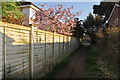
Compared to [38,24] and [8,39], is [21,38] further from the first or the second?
[38,24]

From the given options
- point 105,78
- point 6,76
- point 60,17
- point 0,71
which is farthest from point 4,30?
point 60,17

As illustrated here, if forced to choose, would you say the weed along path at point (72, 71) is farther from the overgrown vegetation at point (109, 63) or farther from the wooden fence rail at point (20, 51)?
the wooden fence rail at point (20, 51)

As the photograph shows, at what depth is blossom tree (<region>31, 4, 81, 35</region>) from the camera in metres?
9.01

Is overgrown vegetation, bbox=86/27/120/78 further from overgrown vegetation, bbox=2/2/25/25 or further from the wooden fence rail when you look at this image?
overgrown vegetation, bbox=2/2/25/25

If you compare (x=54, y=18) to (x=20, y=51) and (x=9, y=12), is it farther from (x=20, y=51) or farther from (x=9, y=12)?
(x=20, y=51)

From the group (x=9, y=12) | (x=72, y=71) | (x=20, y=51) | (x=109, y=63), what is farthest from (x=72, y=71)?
(x=9, y=12)

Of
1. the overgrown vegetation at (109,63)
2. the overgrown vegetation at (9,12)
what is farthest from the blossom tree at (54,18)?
the overgrown vegetation at (109,63)

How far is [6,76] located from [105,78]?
10.7 feet

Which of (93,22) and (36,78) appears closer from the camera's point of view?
(36,78)

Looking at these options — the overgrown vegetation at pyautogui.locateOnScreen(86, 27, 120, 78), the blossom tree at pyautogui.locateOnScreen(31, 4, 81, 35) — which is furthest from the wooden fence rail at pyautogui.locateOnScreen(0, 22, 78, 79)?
the blossom tree at pyautogui.locateOnScreen(31, 4, 81, 35)

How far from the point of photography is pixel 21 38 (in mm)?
2750

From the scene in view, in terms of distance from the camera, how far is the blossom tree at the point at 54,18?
9008 millimetres

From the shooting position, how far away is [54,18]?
962 cm

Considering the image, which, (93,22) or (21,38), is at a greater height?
(93,22)
